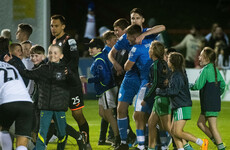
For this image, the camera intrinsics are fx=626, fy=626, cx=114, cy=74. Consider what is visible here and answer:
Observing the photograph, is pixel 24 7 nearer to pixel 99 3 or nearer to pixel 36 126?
pixel 36 126

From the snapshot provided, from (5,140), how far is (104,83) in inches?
120

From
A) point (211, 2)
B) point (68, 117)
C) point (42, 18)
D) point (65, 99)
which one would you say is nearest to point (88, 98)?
point (68, 117)

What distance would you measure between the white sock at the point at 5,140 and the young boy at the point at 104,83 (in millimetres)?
2803

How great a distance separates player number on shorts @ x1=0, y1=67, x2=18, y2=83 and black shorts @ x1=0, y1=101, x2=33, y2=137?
289 millimetres

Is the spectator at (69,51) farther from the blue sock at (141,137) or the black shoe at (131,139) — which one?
the black shoe at (131,139)

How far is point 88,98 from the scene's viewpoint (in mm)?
19203

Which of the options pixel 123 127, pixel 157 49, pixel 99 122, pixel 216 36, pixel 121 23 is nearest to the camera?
pixel 157 49

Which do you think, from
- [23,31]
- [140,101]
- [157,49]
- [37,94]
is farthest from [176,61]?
[23,31]

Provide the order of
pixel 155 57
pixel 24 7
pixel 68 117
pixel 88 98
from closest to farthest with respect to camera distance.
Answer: pixel 155 57, pixel 24 7, pixel 68 117, pixel 88 98

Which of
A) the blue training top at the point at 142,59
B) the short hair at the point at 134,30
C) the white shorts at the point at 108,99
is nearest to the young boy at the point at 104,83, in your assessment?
the white shorts at the point at 108,99

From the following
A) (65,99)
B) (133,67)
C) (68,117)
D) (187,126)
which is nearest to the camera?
(65,99)

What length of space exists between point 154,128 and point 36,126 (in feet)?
5.80

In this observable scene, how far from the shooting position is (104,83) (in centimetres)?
1019

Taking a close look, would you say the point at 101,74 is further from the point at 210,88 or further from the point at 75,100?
the point at 210,88
